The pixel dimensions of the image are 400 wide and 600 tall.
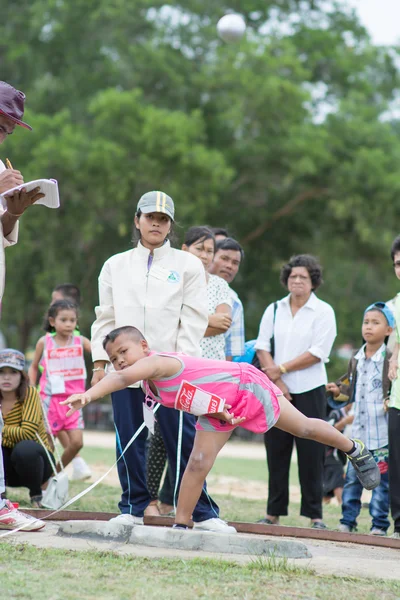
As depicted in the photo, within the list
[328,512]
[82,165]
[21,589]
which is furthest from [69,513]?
[82,165]

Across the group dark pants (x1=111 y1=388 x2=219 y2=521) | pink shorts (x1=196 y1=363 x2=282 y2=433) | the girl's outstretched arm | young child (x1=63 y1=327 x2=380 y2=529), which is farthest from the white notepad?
pink shorts (x1=196 y1=363 x2=282 y2=433)

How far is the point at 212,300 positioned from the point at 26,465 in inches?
77.1

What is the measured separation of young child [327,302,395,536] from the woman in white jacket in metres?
1.67

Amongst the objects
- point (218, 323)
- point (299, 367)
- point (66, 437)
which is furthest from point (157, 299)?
point (66, 437)

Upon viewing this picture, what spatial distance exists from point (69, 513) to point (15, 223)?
2011 millimetres

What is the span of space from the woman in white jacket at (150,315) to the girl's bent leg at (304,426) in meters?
0.61

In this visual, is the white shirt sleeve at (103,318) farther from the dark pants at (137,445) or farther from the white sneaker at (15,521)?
the white sneaker at (15,521)

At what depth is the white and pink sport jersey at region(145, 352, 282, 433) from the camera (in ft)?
17.4

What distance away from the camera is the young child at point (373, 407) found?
7.12 m

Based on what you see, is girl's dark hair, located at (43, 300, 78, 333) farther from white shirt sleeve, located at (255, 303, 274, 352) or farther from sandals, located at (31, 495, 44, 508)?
white shirt sleeve, located at (255, 303, 274, 352)

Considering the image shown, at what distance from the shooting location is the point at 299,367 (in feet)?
23.7

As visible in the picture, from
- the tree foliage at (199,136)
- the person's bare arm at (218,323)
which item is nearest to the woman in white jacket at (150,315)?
the person's bare arm at (218,323)

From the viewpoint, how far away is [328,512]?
9070 mm

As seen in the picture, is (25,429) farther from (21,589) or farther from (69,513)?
(21,589)
